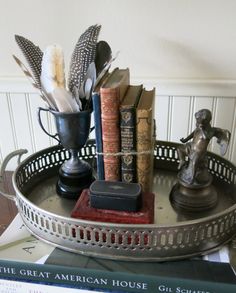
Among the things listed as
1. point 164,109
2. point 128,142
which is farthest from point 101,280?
point 164,109

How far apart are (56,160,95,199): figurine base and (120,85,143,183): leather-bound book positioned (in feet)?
0.32

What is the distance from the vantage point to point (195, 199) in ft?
2.32

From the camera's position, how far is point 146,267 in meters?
0.61

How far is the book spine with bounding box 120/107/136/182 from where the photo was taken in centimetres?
67

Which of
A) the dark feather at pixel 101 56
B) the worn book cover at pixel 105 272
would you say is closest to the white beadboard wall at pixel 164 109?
the dark feather at pixel 101 56

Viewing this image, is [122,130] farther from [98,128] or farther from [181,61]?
[181,61]

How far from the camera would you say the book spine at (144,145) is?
0.67m

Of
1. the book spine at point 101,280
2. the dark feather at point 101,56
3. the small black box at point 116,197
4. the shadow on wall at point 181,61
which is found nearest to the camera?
the book spine at point 101,280

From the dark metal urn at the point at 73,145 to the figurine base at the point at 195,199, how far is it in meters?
0.21

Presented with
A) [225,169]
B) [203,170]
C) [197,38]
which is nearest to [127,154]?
[203,170]

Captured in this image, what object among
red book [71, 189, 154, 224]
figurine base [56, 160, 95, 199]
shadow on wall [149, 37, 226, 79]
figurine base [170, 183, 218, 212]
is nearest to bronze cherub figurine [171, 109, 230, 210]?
figurine base [170, 183, 218, 212]

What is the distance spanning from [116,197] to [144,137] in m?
0.14

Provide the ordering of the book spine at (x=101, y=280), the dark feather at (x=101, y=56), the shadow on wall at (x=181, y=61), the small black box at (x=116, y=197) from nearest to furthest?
1. the book spine at (x=101, y=280)
2. the small black box at (x=116, y=197)
3. the dark feather at (x=101, y=56)
4. the shadow on wall at (x=181, y=61)

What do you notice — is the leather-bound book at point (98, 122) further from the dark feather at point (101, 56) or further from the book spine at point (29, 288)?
the book spine at point (29, 288)
